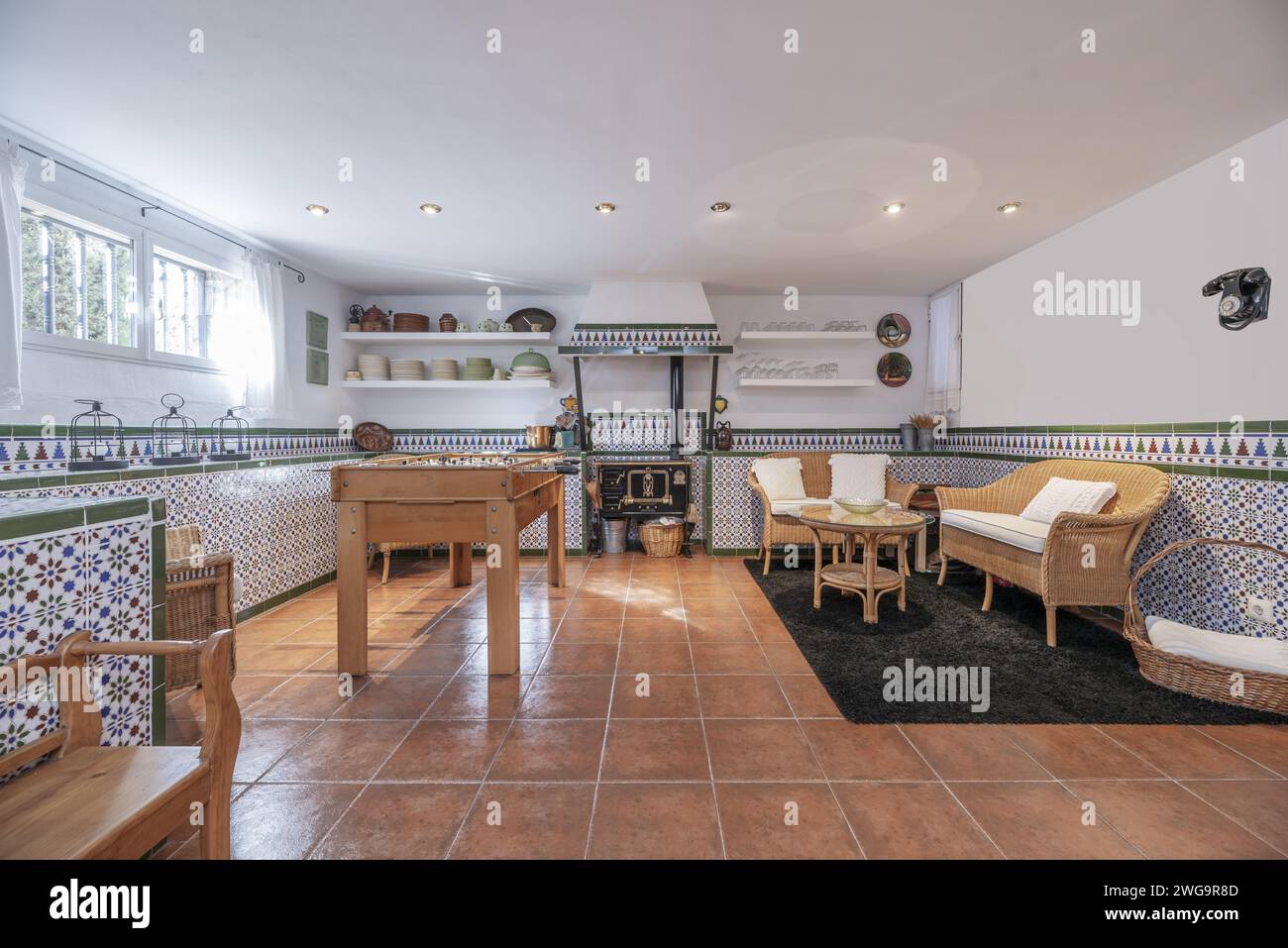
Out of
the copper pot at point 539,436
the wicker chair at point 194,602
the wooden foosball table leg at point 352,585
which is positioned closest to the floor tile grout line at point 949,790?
the wooden foosball table leg at point 352,585

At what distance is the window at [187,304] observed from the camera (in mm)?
3629

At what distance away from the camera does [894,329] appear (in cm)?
613

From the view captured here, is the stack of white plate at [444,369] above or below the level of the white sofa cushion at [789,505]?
above

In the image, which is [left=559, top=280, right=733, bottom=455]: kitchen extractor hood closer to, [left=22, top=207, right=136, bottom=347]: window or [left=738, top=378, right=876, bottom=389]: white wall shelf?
[left=738, top=378, right=876, bottom=389]: white wall shelf

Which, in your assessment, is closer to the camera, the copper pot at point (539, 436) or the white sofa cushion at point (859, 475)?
the white sofa cushion at point (859, 475)

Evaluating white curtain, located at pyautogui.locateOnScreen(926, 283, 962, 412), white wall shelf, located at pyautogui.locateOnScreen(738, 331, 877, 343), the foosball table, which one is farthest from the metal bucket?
white curtain, located at pyautogui.locateOnScreen(926, 283, 962, 412)

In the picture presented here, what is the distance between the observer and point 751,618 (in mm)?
3643

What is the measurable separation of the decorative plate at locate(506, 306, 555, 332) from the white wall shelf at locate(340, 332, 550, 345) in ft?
0.48

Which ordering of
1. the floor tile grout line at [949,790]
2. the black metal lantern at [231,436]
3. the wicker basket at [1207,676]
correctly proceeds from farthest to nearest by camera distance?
1. the black metal lantern at [231,436]
2. the wicker basket at [1207,676]
3. the floor tile grout line at [949,790]

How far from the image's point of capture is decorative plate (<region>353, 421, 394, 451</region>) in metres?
5.89

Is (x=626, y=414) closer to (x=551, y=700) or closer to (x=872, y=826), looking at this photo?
(x=551, y=700)

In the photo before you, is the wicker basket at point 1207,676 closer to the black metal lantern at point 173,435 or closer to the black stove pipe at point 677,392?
the black stove pipe at point 677,392

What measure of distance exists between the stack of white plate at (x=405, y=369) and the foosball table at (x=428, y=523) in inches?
133

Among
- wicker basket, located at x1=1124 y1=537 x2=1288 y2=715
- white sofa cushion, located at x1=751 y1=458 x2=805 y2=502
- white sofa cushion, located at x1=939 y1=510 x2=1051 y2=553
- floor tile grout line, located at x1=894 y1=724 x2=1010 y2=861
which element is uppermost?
white sofa cushion, located at x1=751 y1=458 x2=805 y2=502
